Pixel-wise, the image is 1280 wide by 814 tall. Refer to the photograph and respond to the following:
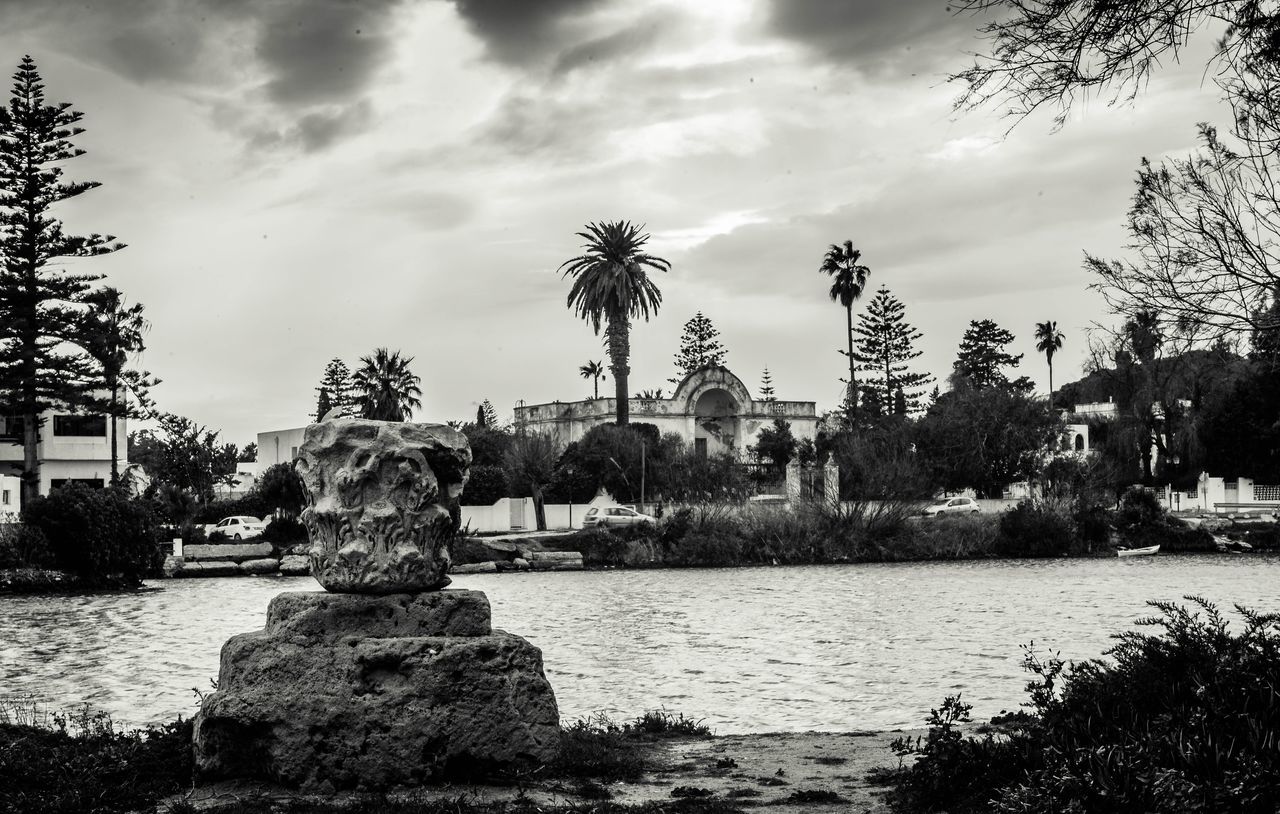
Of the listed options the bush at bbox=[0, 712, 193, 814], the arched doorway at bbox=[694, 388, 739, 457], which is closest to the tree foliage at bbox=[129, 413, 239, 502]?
the arched doorway at bbox=[694, 388, 739, 457]

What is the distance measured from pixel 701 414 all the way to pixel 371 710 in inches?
2506

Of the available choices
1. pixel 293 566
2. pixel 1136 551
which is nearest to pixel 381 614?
pixel 293 566

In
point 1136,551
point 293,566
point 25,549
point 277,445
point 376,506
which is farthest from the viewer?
point 277,445

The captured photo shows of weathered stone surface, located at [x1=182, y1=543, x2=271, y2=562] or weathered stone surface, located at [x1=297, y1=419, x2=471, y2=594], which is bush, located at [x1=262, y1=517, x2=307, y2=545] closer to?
weathered stone surface, located at [x1=182, y1=543, x2=271, y2=562]

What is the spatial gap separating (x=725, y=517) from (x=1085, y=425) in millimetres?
37402

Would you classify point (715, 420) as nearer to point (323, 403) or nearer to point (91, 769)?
point (323, 403)

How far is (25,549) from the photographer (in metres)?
29.8

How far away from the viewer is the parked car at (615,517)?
44188 mm

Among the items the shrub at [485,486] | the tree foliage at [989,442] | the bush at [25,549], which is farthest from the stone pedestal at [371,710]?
the tree foliage at [989,442]

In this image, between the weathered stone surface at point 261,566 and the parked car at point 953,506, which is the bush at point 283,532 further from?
the parked car at point 953,506

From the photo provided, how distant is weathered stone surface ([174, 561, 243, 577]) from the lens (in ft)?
120

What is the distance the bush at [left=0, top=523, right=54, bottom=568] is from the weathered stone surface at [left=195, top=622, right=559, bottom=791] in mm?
25515

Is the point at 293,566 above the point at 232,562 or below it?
below

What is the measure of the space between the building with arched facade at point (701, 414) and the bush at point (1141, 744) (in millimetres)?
57575
